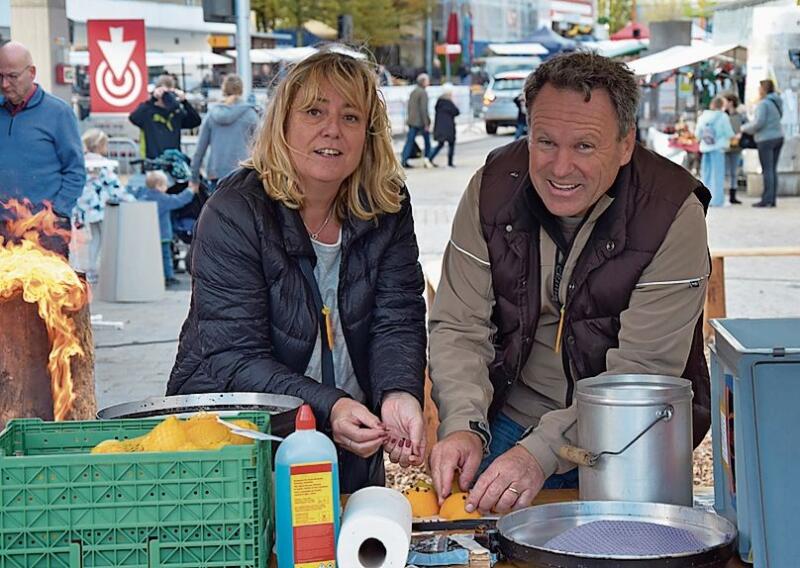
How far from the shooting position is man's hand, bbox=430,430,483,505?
2.67 m

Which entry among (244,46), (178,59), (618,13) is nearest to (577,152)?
(244,46)

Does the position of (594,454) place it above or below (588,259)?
below

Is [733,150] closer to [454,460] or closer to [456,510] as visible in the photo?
[454,460]

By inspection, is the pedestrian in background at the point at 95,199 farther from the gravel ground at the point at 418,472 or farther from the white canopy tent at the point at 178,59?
the white canopy tent at the point at 178,59

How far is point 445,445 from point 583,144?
769 mm

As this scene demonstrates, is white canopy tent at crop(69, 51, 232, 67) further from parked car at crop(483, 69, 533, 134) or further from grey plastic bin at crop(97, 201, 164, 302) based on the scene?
grey plastic bin at crop(97, 201, 164, 302)

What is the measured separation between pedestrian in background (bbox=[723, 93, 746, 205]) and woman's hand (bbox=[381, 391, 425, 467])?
643 inches

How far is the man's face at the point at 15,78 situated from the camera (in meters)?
7.96

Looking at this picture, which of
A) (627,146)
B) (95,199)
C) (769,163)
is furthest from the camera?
(769,163)

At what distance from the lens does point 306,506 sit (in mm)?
2078

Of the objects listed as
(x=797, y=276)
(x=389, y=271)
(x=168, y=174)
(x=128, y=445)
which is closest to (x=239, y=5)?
(x=168, y=174)

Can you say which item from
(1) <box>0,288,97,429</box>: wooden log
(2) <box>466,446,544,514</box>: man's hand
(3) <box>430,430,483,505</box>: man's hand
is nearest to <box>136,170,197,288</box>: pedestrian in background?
(1) <box>0,288,97,429</box>: wooden log

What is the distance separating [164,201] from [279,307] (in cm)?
884

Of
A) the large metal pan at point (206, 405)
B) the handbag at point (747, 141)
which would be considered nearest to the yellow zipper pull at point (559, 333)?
the large metal pan at point (206, 405)
